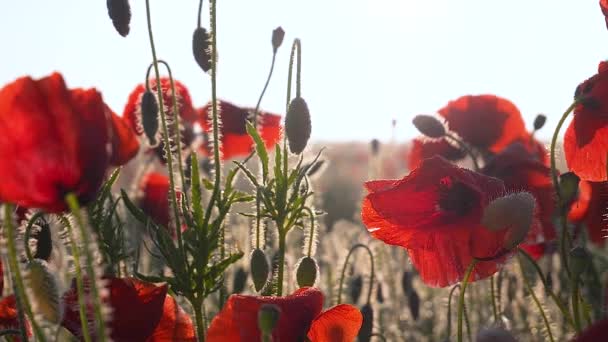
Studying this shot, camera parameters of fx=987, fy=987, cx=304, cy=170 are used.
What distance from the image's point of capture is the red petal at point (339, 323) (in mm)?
1248

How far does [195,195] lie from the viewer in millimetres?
1463

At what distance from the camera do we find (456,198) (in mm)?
1454

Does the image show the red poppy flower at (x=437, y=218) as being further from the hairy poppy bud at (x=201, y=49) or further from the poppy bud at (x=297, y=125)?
the hairy poppy bud at (x=201, y=49)

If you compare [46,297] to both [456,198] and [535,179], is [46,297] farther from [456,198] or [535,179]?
[535,179]

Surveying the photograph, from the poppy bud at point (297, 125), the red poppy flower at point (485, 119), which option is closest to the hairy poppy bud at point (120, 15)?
the poppy bud at point (297, 125)

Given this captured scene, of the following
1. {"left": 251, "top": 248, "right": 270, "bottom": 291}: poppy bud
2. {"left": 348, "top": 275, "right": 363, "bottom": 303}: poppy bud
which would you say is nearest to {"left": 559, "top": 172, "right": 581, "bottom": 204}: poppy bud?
{"left": 251, "top": 248, "right": 270, "bottom": 291}: poppy bud

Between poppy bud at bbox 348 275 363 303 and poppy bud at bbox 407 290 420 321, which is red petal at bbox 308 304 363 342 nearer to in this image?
poppy bud at bbox 348 275 363 303

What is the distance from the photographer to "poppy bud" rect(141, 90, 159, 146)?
1.71 m

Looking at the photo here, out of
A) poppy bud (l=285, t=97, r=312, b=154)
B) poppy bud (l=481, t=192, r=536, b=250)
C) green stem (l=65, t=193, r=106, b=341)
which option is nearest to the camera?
green stem (l=65, t=193, r=106, b=341)

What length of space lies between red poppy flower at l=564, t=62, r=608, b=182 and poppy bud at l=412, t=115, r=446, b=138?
0.59m

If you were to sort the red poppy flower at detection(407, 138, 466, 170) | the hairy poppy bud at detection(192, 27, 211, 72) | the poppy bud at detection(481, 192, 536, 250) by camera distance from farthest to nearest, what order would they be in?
the red poppy flower at detection(407, 138, 466, 170) → the hairy poppy bud at detection(192, 27, 211, 72) → the poppy bud at detection(481, 192, 536, 250)

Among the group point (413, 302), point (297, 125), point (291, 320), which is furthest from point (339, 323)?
point (413, 302)

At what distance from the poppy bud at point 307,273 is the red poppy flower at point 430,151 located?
87cm

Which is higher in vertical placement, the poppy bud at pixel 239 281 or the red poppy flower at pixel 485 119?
the red poppy flower at pixel 485 119
